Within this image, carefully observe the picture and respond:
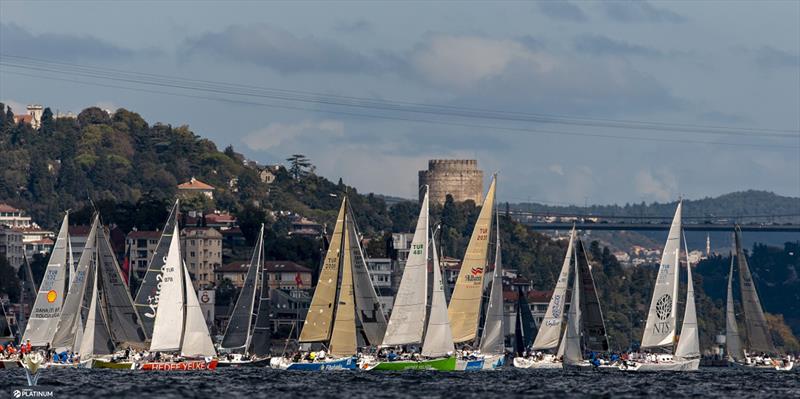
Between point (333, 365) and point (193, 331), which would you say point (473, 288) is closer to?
point (333, 365)

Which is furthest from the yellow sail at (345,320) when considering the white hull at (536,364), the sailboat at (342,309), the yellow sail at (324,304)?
the white hull at (536,364)

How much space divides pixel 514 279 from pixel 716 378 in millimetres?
93211

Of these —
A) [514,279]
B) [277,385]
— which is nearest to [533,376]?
[277,385]

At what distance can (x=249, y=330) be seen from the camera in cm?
9656

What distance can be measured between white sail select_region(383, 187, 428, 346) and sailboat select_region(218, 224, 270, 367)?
1426cm

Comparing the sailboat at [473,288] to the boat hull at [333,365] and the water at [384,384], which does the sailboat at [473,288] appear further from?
the boat hull at [333,365]

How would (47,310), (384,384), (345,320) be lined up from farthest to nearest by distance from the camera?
(47,310) → (345,320) → (384,384)

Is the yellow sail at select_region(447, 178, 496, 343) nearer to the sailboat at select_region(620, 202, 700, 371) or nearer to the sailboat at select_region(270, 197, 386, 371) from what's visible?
the sailboat at select_region(270, 197, 386, 371)

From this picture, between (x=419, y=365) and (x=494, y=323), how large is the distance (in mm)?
5069

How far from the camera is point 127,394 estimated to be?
62094 mm

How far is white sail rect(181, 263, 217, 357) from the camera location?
282ft

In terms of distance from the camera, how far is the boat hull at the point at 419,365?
80.9 m

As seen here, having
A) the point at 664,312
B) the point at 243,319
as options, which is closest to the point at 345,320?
the point at 243,319

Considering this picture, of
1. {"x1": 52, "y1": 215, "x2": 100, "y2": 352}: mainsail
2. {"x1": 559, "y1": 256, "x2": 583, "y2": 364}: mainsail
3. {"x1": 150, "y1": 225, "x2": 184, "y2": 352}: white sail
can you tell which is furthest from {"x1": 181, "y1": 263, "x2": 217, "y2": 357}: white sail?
{"x1": 559, "y1": 256, "x2": 583, "y2": 364}: mainsail
